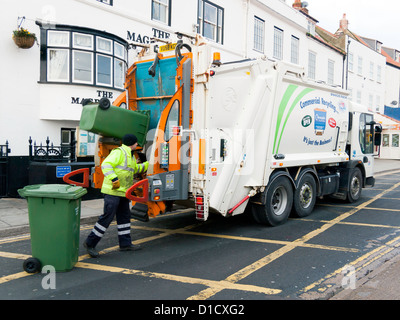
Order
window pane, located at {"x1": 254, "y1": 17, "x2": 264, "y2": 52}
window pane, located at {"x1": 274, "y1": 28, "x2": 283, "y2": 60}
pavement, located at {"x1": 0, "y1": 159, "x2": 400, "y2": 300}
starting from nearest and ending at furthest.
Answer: pavement, located at {"x1": 0, "y1": 159, "x2": 400, "y2": 300}
window pane, located at {"x1": 254, "y1": 17, "x2": 264, "y2": 52}
window pane, located at {"x1": 274, "y1": 28, "x2": 283, "y2": 60}

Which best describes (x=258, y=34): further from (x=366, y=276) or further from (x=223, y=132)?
(x=366, y=276)

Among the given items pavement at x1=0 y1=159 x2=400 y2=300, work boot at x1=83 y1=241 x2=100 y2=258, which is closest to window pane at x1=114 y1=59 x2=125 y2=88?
pavement at x1=0 y1=159 x2=400 y2=300

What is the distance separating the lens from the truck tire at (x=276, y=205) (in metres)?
6.80

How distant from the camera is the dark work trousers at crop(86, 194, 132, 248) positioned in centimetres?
518

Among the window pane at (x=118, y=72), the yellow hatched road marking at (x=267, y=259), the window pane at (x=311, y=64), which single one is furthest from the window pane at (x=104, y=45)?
the window pane at (x=311, y=64)

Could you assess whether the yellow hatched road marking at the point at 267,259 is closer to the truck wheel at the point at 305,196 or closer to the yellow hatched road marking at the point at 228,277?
the yellow hatched road marking at the point at 228,277

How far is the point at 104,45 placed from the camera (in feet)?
36.2

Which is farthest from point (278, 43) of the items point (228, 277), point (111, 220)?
point (228, 277)

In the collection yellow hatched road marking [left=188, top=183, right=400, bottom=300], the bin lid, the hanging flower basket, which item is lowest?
yellow hatched road marking [left=188, top=183, right=400, bottom=300]

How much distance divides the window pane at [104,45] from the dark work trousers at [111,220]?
6.92 m

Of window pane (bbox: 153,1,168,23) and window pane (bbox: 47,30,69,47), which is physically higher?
window pane (bbox: 153,1,168,23)

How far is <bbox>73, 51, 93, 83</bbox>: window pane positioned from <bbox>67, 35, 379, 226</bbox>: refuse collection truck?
4.62m

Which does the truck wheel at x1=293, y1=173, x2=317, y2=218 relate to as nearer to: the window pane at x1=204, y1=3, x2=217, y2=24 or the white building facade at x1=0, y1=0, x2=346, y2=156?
the white building facade at x1=0, y1=0, x2=346, y2=156

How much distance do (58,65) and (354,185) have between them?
8.61m
